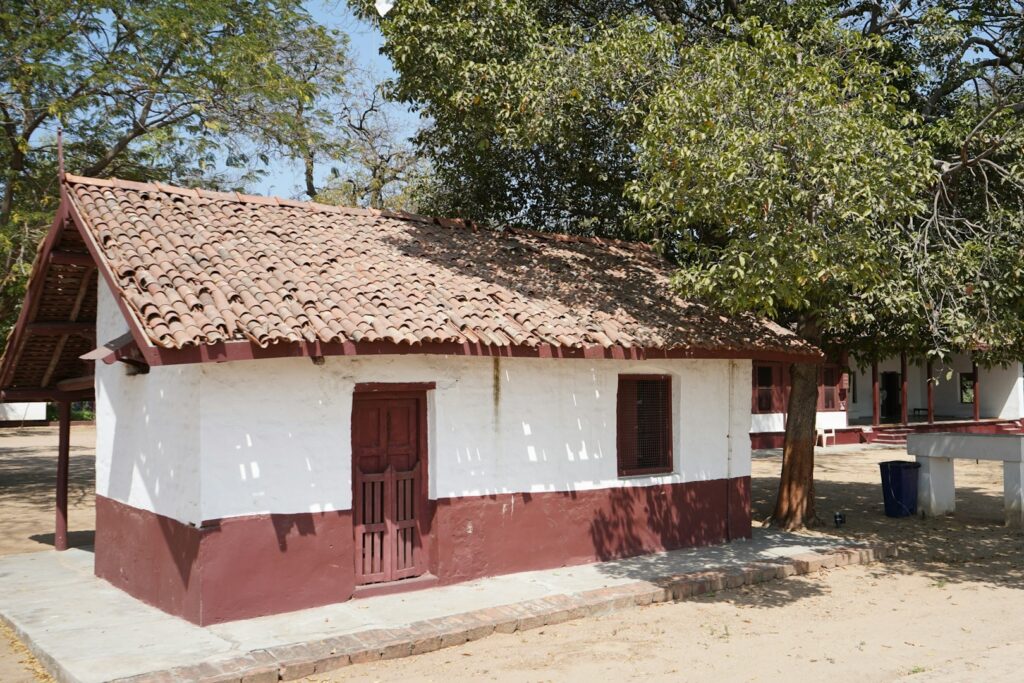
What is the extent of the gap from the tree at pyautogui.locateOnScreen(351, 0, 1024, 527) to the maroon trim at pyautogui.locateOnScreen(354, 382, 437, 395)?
3.03 m

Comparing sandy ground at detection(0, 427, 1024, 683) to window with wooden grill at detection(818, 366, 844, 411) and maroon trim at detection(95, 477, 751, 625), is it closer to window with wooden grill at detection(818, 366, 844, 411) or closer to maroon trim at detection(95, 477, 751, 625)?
maroon trim at detection(95, 477, 751, 625)

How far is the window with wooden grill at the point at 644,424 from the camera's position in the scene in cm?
1084

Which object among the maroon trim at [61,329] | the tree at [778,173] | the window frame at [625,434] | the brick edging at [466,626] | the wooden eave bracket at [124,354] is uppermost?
the tree at [778,173]

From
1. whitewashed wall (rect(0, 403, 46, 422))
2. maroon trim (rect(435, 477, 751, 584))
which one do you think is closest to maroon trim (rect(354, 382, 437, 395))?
maroon trim (rect(435, 477, 751, 584))

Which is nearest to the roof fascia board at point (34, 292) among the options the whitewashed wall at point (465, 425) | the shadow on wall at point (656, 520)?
the whitewashed wall at point (465, 425)

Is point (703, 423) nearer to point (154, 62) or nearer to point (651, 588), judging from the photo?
point (651, 588)

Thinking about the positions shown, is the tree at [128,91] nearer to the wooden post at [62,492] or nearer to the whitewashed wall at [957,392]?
the wooden post at [62,492]

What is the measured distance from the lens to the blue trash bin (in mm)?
14141

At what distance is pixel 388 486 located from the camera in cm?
908

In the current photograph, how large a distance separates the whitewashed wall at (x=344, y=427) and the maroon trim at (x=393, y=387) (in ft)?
0.19

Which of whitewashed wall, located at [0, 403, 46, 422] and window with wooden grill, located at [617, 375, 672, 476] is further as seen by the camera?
whitewashed wall, located at [0, 403, 46, 422]

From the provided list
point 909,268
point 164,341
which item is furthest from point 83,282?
point 909,268

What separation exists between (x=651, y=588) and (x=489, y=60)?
272 inches

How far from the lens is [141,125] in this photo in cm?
1608
